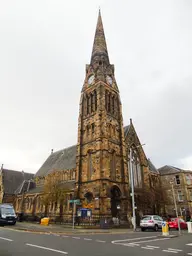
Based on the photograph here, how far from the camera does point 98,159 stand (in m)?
30.4

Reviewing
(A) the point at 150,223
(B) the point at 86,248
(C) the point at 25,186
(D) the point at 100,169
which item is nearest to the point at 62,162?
(C) the point at 25,186

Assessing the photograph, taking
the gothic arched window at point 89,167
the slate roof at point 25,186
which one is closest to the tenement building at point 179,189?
the gothic arched window at point 89,167

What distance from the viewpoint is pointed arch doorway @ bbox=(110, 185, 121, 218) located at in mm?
30673

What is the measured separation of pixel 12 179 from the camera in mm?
53062

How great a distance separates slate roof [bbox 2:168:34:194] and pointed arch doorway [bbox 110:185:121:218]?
102 ft

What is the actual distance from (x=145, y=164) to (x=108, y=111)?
43.4ft

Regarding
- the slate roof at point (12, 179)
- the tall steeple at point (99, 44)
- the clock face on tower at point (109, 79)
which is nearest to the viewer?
the clock face on tower at point (109, 79)

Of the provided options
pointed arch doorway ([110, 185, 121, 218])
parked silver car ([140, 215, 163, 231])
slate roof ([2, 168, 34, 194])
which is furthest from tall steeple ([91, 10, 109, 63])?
slate roof ([2, 168, 34, 194])

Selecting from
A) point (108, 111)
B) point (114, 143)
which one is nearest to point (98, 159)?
point (114, 143)

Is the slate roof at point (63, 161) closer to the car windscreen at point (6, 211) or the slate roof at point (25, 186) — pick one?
the slate roof at point (25, 186)

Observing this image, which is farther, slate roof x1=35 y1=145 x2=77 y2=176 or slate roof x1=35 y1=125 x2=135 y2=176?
slate roof x1=35 y1=145 x2=77 y2=176

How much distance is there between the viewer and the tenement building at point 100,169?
29.9 metres

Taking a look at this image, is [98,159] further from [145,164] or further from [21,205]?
[21,205]

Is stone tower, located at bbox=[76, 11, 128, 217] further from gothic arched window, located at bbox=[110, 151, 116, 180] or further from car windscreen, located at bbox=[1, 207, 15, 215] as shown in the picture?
car windscreen, located at bbox=[1, 207, 15, 215]
